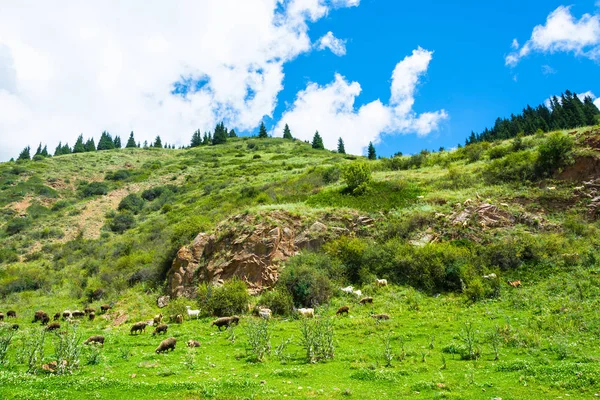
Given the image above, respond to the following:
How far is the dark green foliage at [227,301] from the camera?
805 inches

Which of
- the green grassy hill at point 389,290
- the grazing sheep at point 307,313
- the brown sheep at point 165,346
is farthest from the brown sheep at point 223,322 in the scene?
the grazing sheep at point 307,313

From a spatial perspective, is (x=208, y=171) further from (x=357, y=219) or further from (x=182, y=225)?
(x=357, y=219)

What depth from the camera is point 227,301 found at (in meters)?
20.4

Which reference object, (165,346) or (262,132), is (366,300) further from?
(262,132)

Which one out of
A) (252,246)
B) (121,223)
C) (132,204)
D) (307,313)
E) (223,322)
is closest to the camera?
(223,322)

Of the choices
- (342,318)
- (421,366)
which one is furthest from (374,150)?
(421,366)

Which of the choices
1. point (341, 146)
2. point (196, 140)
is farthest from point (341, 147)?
point (196, 140)

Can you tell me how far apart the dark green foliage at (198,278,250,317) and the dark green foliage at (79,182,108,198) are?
6022cm

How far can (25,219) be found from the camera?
2143 inches

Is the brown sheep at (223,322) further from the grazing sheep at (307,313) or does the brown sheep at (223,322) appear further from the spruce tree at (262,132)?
the spruce tree at (262,132)

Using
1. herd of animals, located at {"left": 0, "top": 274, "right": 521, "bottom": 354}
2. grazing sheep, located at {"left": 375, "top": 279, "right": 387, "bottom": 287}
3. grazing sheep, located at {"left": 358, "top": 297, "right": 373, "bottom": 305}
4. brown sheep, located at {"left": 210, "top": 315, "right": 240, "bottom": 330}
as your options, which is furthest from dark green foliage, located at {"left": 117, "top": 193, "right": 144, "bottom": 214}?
grazing sheep, located at {"left": 358, "top": 297, "right": 373, "bottom": 305}

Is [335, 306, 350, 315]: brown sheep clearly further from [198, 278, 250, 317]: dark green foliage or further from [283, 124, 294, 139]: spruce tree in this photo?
[283, 124, 294, 139]: spruce tree

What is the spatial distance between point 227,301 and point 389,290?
10.2 meters

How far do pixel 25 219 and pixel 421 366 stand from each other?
6431cm
